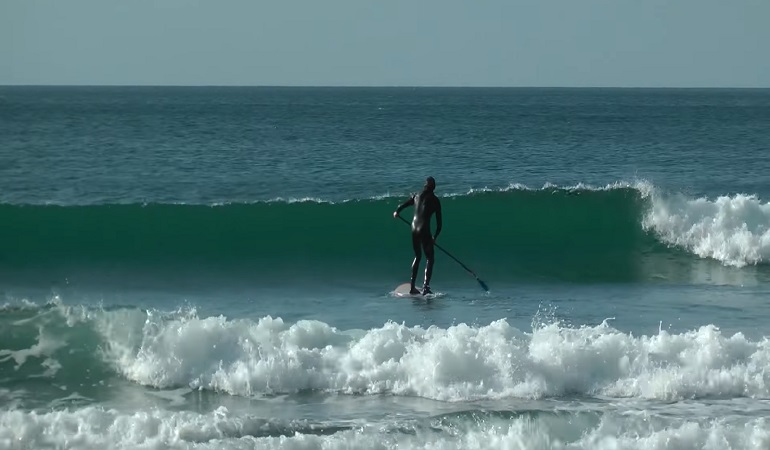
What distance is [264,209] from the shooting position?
19.8 metres

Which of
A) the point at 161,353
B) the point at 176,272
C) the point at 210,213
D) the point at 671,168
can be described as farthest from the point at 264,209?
the point at 671,168

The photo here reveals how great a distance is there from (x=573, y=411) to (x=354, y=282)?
635cm

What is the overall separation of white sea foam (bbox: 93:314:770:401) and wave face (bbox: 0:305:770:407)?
0.01 metres

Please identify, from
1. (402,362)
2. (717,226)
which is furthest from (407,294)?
(717,226)

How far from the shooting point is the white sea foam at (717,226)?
54.6 feet

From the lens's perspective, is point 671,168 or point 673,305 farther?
point 671,168

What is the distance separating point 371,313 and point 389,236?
5272 millimetres

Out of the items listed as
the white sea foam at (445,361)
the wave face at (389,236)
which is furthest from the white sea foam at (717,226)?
the white sea foam at (445,361)

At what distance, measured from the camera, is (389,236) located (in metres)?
17.8

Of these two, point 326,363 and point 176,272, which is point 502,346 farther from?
point 176,272

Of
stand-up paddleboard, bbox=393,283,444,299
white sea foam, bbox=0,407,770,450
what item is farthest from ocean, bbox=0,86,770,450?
stand-up paddleboard, bbox=393,283,444,299

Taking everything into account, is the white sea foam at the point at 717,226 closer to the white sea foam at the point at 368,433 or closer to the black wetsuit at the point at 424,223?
the black wetsuit at the point at 424,223

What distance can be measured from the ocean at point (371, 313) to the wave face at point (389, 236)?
0.19 ft

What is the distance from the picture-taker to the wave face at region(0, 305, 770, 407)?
32.4ft
